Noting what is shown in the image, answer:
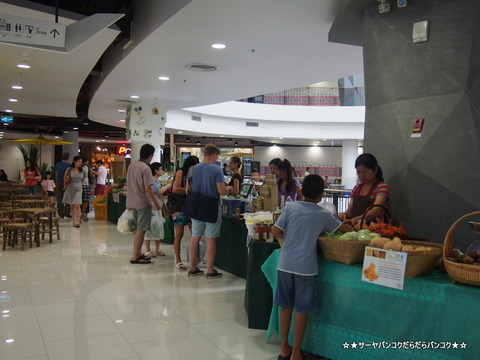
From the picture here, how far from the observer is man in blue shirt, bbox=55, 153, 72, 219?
1208cm

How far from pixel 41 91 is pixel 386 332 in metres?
10.5

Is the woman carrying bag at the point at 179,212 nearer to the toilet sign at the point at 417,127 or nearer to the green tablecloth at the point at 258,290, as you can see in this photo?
the green tablecloth at the point at 258,290

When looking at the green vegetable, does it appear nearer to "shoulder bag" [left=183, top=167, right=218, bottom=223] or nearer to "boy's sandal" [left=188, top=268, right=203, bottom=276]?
"shoulder bag" [left=183, top=167, right=218, bottom=223]

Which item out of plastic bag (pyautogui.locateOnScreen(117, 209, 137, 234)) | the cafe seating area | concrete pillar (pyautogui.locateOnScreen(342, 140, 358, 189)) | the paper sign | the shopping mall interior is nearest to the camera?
the paper sign

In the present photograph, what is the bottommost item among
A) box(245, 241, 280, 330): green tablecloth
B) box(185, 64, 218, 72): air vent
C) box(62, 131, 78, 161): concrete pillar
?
box(245, 241, 280, 330): green tablecloth

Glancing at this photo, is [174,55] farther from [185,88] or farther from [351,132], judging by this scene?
[351,132]

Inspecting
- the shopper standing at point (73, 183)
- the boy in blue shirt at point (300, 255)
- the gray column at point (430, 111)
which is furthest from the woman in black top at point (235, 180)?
the shopper standing at point (73, 183)

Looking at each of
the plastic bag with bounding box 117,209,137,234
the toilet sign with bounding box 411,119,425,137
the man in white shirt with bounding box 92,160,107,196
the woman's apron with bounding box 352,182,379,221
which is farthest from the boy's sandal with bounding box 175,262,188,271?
the man in white shirt with bounding box 92,160,107,196

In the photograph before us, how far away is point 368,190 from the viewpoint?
4.27 meters

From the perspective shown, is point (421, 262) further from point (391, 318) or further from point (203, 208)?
point (203, 208)

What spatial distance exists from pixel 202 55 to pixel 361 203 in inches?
164

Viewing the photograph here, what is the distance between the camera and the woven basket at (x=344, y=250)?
3.16 m

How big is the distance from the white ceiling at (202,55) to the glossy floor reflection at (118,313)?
321 centimetres

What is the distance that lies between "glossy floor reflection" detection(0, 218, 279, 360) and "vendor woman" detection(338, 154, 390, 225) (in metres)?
1.39
